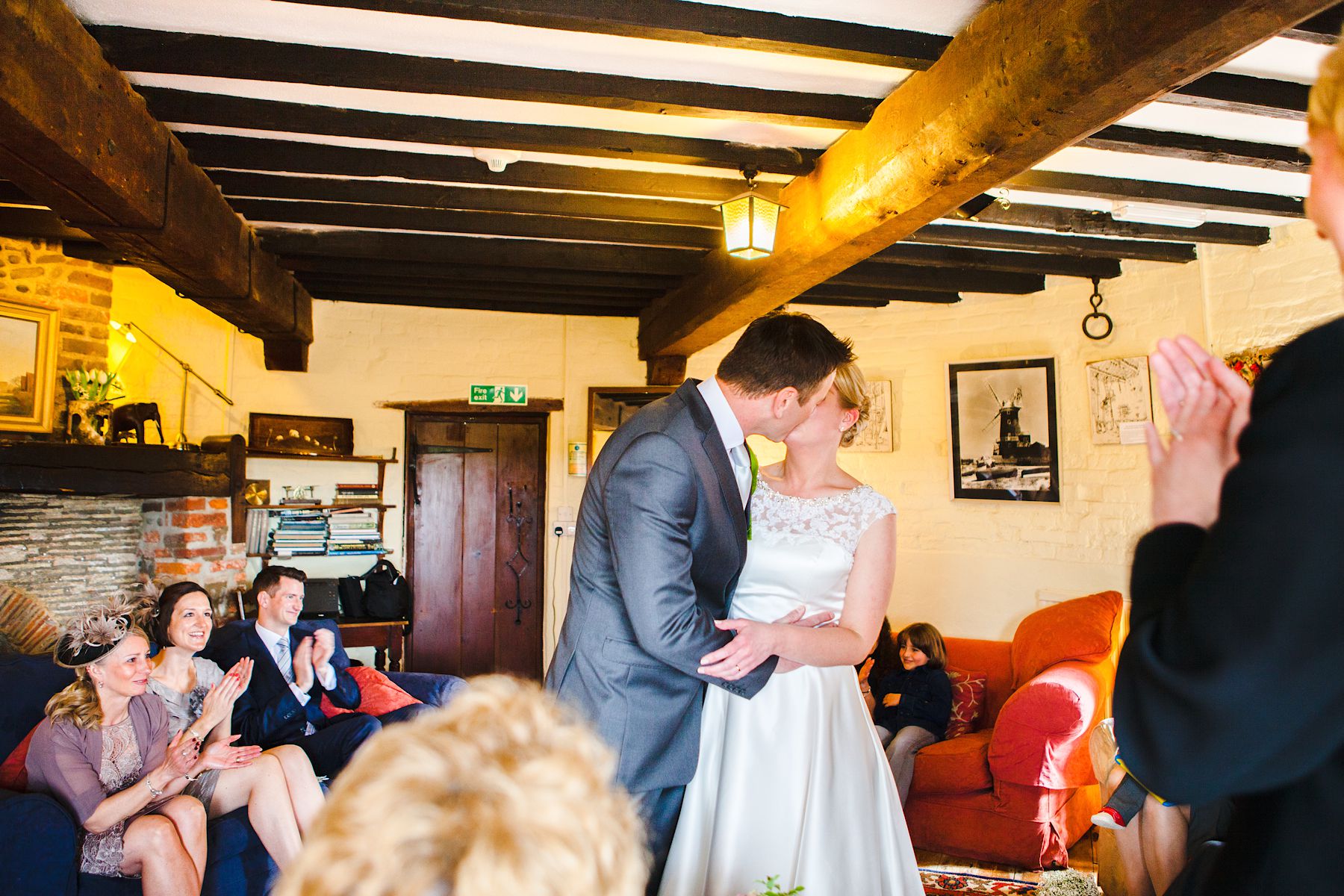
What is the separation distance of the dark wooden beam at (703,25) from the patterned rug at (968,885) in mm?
2991

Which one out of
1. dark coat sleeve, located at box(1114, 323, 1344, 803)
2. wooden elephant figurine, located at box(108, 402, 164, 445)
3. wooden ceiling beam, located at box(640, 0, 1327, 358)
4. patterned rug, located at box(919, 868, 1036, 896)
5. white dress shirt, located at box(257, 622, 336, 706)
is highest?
wooden ceiling beam, located at box(640, 0, 1327, 358)

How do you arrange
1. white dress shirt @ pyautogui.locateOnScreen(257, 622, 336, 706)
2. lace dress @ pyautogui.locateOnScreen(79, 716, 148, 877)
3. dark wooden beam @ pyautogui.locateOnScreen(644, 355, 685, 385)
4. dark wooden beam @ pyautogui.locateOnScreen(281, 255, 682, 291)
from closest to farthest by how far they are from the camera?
lace dress @ pyautogui.locateOnScreen(79, 716, 148, 877)
white dress shirt @ pyautogui.locateOnScreen(257, 622, 336, 706)
dark wooden beam @ pyautogui.locateOnScreen(281, 255, 682, 291)
dark wooden beam @ pyautogui.locateOnScreen(644, 355, 685, 385)

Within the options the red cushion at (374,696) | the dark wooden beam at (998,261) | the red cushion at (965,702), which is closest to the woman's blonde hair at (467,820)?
the red cushion at (374,696)

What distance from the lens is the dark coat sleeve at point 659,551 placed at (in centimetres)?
169

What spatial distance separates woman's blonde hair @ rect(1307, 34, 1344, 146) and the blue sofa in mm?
3178

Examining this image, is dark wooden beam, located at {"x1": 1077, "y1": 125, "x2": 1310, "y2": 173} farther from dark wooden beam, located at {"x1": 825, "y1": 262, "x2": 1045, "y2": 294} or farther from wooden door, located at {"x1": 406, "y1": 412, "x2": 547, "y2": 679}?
wooden door, located at {"x1": 406, "y1": 412, "x2": 547, "y2": 679}

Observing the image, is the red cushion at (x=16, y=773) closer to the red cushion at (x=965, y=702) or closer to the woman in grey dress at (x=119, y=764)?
the woman in grey dress at (x=119, y=764)

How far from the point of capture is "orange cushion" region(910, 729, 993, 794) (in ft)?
12.1

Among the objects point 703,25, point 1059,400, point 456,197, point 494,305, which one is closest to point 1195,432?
point 703,25

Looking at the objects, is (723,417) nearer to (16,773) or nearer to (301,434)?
(16,773)

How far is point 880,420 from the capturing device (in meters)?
5.70

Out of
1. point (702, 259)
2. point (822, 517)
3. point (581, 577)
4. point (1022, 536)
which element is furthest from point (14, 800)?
point (1022, 536)

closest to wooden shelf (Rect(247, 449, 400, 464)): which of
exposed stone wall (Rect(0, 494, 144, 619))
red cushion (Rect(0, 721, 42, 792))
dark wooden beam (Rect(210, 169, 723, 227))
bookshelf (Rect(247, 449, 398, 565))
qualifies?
bookshelf (Rect(247, 449, 398, 565))

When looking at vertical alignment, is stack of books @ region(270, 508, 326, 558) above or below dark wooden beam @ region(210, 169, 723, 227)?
below
